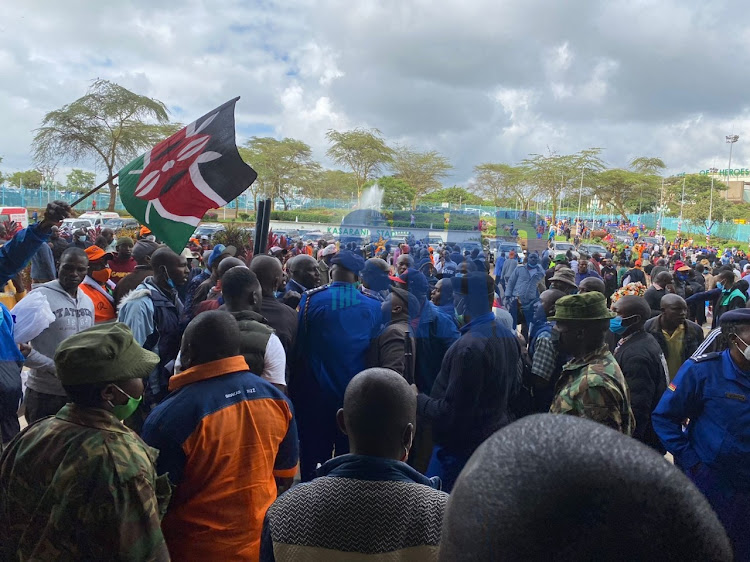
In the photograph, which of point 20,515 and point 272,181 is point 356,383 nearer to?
point 20,515

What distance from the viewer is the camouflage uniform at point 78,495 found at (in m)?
1.72

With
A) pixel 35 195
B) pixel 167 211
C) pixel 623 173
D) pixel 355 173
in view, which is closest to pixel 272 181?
pixel 355 173

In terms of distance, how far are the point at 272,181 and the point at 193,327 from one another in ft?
178

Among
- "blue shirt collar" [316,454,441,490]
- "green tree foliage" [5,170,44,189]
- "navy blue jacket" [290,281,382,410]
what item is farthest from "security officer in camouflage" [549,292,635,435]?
"green tree foliage" [5,170,44,189]

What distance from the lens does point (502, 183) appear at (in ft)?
184

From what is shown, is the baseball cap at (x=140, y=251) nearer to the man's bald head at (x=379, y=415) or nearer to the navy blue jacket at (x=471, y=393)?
A: the navy blue jacket at (x=471, y=393)

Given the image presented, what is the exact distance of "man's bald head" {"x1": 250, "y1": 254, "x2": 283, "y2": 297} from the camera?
4.16 metres

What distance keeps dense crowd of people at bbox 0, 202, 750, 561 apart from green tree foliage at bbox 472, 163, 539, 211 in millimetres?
50528

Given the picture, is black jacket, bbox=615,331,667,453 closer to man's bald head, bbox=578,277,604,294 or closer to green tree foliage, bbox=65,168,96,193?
man's bald head, bbox=578,277,604,294

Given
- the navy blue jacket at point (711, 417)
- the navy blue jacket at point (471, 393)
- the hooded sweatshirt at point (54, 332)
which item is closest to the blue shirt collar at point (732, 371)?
the navy blue jacket at point (711, 417)

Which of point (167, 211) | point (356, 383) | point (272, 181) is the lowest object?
point (356, 383)

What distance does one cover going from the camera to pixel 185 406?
2.17 metres

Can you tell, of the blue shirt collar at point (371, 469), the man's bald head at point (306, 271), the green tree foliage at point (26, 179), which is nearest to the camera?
the blue shirt collar at point (371, 469)

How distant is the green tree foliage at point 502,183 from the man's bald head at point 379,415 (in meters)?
52.5
